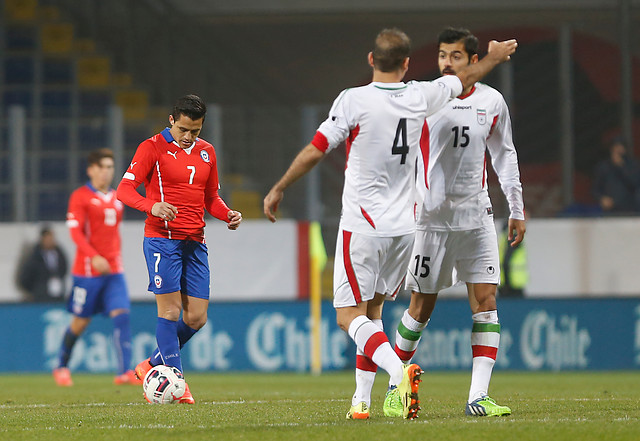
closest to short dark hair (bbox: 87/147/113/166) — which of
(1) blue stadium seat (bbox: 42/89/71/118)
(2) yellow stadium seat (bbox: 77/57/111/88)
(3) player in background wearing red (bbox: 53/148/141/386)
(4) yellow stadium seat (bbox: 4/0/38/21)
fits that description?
(3) player in background wearing red (bbox: 53/148/141/386)

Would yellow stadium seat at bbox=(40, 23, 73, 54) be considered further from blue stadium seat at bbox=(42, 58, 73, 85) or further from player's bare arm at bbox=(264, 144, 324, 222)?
player's bare arm at bbox=(264, 144, 324, 222)

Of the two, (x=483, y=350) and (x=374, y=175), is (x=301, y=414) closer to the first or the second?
(x=483, y=350)

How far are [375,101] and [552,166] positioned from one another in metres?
9.22

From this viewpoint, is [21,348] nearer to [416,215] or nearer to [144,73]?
[144,73]

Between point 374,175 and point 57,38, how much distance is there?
15650mm

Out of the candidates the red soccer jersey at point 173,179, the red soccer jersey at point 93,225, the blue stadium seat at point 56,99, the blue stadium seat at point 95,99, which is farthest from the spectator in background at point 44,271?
the red soccer jersey at point 173,179

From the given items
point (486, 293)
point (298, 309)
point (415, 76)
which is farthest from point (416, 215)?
point (415, 76)

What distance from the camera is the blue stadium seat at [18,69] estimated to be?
18812mm

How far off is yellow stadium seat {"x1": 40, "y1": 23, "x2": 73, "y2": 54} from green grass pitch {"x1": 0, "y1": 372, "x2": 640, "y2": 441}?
1064cm

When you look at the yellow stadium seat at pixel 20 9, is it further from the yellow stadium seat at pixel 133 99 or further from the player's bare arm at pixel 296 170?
the player's bare arm at pixel 296 170

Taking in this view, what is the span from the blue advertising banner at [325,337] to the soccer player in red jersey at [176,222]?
6349mm

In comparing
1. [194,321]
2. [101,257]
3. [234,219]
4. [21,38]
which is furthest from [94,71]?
[234,219]

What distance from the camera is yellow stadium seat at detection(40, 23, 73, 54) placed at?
19.9 metres

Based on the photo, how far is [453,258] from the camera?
6309 millimetres
